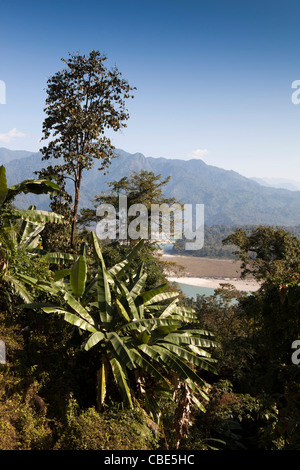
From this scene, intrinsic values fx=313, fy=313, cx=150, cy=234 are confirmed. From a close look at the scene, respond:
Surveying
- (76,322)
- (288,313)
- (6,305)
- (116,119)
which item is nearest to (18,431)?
(76,322)

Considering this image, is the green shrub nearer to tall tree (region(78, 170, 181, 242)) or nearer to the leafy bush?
the leafy bush

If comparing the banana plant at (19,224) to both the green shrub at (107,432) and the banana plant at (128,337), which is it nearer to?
the banana plant at (128,337)

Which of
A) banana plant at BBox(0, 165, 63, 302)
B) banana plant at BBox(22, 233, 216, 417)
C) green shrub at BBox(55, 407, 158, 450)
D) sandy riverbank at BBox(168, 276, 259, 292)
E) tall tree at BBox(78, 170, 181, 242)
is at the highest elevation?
tall tree at BBox(78, 170, 181, 242)

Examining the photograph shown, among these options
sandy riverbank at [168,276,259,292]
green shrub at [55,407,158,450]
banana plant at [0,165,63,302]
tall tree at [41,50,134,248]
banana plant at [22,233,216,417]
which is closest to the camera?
green shrub at [55,407,158,450]

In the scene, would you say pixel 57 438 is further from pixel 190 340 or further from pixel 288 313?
pixel 288 313

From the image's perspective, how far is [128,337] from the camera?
455 centimetres

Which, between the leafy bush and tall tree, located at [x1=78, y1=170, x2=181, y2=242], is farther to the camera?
tall tree, located at [x1=78, y1=170, x2=181, y2=242]

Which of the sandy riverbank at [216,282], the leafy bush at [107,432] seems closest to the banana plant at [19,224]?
the leafy bush at [107,432]

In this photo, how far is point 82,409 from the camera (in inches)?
166

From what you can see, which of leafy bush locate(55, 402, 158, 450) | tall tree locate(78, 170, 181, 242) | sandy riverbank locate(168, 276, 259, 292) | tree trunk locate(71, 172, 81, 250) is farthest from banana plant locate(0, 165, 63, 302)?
sandy riverbank locate(168, 276, 259, 292)

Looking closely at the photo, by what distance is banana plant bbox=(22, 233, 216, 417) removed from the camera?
412 centimetres

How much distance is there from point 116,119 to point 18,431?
440 inches

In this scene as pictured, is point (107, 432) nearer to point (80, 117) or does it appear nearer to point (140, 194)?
point (80, 117)

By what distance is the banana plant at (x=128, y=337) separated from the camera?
412 centimetres
